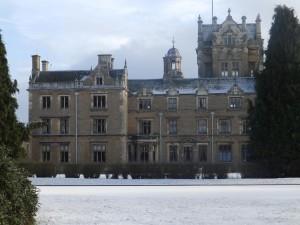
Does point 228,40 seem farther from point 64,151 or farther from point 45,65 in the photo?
point 64,151

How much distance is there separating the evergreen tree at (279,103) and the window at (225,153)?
16.2 m

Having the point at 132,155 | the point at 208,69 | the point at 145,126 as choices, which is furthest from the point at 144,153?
the point at 208,69

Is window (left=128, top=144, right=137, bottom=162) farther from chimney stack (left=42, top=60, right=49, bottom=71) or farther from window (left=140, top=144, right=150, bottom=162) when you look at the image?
chimney stack (left=42, top=60, right=49, bottom=71)

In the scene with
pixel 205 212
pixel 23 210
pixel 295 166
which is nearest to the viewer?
pixel 23 210

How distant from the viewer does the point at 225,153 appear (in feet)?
183

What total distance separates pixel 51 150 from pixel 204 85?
1531 centimetres

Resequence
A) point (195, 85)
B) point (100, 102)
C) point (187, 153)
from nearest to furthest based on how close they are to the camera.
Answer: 1. point (100, 102)
2. point (187, 153)
3. point (195, 85)

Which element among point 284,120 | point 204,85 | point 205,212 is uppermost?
point 204,85

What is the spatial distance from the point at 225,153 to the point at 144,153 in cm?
735

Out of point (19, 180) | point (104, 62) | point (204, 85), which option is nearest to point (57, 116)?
point (104, 62)

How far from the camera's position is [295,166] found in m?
37.8

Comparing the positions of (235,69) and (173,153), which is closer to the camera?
(173,153)

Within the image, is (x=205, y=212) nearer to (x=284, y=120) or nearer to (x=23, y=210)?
(x=23, y=210)

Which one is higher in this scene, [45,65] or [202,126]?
[45,65]
